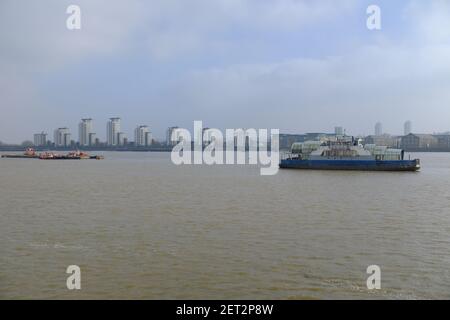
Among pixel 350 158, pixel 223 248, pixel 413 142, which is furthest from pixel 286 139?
pixel 223 248

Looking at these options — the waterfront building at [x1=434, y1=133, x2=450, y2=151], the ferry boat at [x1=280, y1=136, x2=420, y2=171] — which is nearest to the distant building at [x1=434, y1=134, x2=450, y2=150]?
the waterfront building at [x1=434, y1=133, x2=450, y2=151]

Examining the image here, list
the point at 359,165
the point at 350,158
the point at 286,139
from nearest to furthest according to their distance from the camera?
the point at 359,165
the point at 350,158
the point at 286,139

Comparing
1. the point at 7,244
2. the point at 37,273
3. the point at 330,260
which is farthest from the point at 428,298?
the point at 7,244

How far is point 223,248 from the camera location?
11586 mm

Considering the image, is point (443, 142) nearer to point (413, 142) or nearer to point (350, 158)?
point (413, 142)

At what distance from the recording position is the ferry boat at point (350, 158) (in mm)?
45375

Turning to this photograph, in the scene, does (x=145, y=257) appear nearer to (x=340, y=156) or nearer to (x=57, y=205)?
(x=57, y=205)

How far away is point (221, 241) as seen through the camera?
12398 mm

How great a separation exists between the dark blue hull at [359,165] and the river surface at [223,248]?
2476 centimetres

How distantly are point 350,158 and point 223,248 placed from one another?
123ft

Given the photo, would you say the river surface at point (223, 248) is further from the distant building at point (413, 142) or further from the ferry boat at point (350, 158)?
the distant building at point (413, 142)

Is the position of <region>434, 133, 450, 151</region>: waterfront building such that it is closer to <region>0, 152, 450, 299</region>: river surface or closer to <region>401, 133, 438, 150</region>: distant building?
<region>401, 133, 438, 150</region>: distant building

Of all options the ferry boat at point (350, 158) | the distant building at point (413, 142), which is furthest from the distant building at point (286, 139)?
the ferry boat at point (350, 158)

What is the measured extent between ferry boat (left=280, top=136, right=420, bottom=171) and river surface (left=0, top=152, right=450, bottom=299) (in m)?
25.2
